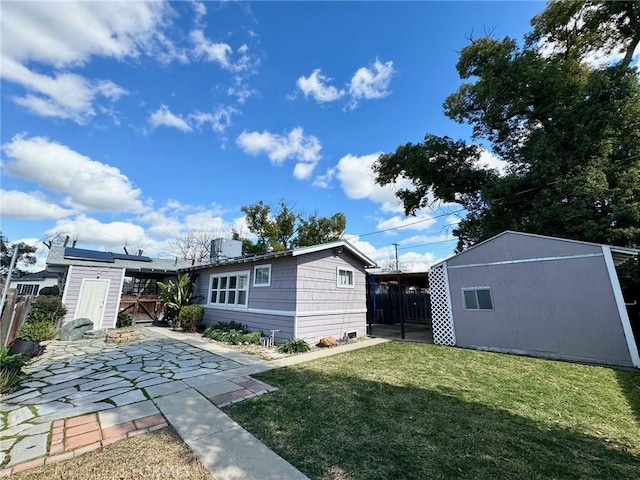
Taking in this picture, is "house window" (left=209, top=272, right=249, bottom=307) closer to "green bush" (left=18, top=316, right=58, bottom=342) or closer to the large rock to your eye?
the large rock

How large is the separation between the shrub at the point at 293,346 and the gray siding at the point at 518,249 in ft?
19.0

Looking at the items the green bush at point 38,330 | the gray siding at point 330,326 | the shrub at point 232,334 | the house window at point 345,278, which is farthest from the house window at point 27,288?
the house window at point 345,278

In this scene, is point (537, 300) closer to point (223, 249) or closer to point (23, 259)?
point (223, 249)

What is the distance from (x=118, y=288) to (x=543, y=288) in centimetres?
1607

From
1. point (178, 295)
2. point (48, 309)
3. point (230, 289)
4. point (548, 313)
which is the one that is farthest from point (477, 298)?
point (48, 309)

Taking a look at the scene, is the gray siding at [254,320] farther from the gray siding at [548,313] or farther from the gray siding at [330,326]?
the gray siding at [548,313]

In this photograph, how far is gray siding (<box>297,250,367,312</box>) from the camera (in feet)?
27.6

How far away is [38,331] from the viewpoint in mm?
8844

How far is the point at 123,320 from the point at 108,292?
1.55 meters

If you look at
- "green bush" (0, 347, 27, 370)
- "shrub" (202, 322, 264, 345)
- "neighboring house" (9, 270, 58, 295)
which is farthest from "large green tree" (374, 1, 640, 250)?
"neighboring house" (9, 270, 58, 295)

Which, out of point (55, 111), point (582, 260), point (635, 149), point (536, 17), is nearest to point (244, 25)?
point (55, 111)

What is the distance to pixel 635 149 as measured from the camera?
8859mm

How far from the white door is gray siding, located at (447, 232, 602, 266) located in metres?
14.3

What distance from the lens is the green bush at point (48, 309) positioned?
9.51 m
